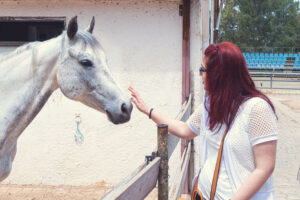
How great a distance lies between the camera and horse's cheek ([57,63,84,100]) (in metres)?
2.29

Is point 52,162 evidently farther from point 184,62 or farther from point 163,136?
point 163,136

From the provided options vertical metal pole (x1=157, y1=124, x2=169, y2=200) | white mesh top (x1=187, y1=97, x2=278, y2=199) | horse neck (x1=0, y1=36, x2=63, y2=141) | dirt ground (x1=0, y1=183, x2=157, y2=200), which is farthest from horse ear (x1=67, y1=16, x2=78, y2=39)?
dirt ground (x1=0, y1=183, x2=157, y2=200)

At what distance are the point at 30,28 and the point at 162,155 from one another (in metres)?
3.86

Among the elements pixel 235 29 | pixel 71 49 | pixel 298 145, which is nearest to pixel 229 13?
pixel 235 29

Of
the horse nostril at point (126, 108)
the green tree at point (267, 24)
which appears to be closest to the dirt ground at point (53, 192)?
the horse nostril at point (126, 108)

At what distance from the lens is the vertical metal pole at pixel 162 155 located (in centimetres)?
174

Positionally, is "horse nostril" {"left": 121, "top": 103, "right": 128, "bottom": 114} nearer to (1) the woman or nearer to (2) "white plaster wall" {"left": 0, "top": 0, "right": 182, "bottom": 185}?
(1) the woman

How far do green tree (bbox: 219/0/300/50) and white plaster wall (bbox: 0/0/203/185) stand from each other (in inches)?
1196

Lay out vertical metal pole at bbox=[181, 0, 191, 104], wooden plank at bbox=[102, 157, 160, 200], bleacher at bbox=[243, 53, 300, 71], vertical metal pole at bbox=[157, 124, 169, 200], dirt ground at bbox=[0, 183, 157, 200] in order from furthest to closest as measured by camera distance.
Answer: bleacher at bbox=[243, 53, 300, 71] < dirt ground at bbox=[0, 183, 157, 200] < vertical metal pole at bbox=[181, 0, 191, 104] < vertical metal pole at bbox=[157, 124, 169, 200] < wooden plank at bbox=[102, 157, 160, 200]

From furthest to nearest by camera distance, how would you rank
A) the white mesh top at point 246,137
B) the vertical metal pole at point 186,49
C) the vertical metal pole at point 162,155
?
the vertical metal pole at point 186,49 < the vertical metal pole at point 162,155 < the white mesh top at point 246,137

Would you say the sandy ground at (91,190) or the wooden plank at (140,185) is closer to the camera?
the wooden plank at (140,185)

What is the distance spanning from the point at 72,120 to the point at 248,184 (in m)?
3.67

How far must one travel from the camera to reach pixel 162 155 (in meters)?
1.79

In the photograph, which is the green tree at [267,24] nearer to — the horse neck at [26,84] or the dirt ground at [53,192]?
the dirt ground at [53,192]
